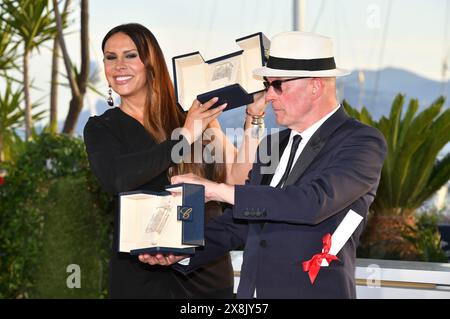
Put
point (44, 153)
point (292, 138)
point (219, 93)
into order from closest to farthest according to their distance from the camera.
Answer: point (292, 138) < point (219, 93) < point (44, 153)

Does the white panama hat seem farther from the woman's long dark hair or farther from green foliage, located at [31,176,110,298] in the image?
green foliage, located at [31,176,110,298]

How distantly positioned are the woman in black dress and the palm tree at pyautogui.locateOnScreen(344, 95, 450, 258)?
685cm

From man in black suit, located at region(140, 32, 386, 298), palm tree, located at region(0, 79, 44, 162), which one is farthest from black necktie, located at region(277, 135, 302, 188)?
palm tree, located at region(0, 79, 44, 162)

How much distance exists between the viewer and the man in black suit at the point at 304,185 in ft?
10.2

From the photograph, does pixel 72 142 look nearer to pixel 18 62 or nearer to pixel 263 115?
pixel 263 115

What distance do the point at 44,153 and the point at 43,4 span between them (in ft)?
21.2

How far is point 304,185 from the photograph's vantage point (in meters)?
3.10

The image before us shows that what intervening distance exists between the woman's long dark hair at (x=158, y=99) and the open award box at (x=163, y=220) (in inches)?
21.2

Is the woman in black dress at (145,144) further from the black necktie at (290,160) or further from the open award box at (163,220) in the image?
the black necktie at (290,160)

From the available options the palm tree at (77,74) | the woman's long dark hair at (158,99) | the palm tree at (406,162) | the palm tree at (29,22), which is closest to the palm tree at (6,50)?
the palm tree at (29,22)

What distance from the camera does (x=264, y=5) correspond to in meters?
13.0

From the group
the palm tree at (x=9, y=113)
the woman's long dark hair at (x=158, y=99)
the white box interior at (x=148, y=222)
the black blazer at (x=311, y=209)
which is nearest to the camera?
the black blazer at (x=311, y=209)

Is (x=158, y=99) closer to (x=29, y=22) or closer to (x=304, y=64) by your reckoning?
(x=304, y=64)

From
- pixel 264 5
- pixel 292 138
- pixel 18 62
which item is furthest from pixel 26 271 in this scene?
pixel 18 62
